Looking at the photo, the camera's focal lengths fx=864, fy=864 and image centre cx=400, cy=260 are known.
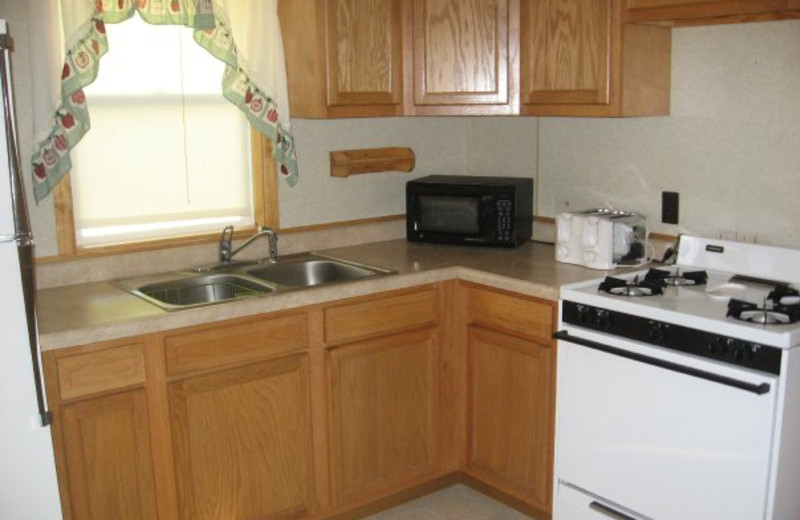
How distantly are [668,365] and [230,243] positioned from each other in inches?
63.8

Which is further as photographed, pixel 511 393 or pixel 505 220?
pixel 505 220

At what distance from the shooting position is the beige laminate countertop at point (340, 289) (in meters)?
2.43

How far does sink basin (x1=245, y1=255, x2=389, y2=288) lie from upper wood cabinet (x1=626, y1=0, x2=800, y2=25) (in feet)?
4.23

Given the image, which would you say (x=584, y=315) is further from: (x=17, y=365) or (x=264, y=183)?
(x=17, y=365)

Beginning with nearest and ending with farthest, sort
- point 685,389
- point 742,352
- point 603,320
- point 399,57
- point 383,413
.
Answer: point 742,352 → point 685,389 → point 603,320 → point 383,413 → point 399,57

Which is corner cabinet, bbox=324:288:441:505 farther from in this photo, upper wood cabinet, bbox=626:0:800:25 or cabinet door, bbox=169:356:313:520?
upper wood cabinet, bbox=626:0:800:25

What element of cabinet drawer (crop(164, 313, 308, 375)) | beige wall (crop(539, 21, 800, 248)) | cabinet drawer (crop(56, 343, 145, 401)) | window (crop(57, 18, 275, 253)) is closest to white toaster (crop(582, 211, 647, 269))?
beige wall (crop(539, 21, 800, 248))

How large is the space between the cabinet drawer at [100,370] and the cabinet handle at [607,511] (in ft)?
4.73

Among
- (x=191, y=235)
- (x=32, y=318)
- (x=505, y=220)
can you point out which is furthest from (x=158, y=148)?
(x=505, y=220)

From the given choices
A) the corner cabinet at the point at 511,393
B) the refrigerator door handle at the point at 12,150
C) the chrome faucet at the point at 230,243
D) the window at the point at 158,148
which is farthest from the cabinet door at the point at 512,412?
the refrigerator door handle at the point at 12,150

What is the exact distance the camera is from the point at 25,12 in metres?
2.71

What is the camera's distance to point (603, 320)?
103 inches

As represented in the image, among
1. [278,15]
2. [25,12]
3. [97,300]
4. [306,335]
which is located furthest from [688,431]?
[25,12]

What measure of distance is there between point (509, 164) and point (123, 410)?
1.95 metres
